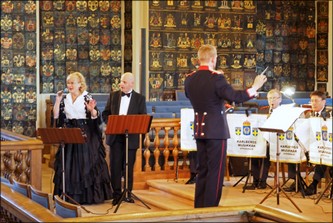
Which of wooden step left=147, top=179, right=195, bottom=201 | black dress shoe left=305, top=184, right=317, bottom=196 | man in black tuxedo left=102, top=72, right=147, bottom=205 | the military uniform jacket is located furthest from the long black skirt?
black dress shoe left=305, top=184, right=317, bottom=196

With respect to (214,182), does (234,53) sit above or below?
above

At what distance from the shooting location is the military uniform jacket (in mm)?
7906

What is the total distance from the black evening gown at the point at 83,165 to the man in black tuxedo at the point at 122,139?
188mm

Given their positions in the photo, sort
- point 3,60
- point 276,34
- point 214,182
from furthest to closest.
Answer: point 276,34, point 3,60, point 214,182

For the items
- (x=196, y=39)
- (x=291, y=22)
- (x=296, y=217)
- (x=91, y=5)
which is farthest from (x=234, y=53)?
(x=296, y=217)

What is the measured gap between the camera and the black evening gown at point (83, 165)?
32.0 ft

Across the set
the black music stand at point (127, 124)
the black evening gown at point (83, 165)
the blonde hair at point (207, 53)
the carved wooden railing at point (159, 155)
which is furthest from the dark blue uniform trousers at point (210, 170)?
the carved wooden railing at point (159, 155)

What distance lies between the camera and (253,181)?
10.4 metres

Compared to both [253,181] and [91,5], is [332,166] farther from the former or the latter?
[91,5]

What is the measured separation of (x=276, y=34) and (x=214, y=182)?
13.4 meters

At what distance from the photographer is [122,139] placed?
32.4 ft

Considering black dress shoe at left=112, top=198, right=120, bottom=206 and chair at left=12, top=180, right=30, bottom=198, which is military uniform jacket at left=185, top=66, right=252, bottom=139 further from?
chair at left=12, top=180, right=30, bottom=198

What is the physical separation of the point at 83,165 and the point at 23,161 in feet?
4.78

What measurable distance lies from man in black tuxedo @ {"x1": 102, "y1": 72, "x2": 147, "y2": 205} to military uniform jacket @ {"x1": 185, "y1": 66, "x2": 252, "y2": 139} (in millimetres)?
1948
